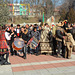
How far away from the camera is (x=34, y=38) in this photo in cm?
791

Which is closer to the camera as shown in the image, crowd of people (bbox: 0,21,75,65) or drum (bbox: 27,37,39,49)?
crowd of people (bbox: 0,21,75,65)

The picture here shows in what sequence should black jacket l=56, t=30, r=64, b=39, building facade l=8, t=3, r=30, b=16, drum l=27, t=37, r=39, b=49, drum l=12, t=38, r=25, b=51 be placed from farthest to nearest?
1. building facade l=8, t=3, r=30, b=16
2. drum l=27, t=37, r=39, b=49
3. drum l=12, t=38, r=25, b=51
4. black jacket l=56, t=30, r=64, b=39

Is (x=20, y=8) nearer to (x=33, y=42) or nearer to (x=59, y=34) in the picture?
(x=33, y=42)

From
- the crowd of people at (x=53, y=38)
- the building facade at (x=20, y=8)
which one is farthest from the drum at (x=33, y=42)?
the building facade at (x=20, y=8)

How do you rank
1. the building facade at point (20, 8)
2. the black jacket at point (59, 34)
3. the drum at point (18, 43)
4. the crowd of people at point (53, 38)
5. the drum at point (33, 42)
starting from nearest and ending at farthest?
1. the crowd of people at point (53, 38)
2. the black jacket at point (59, 34)
3. the drum at point (18, 43)
4. the drum at point (33, 42)
5. the building facade at point (20, 8)

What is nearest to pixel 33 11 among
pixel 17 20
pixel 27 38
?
pixel 17 20

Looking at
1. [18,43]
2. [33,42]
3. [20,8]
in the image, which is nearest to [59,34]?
[33,42]

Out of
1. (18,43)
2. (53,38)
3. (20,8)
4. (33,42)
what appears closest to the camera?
(18,43)

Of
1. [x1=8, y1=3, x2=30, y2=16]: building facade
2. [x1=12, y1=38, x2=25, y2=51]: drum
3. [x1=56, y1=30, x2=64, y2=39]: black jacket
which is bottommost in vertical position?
[x1=12, y1=38, x2=25, y2=51]: drum

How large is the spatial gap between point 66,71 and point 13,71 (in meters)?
1.87

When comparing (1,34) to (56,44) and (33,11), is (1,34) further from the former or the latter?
(33,11)

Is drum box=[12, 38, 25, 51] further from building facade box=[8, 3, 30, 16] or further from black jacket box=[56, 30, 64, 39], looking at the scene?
building facade box=[8, 3, 30, 16]

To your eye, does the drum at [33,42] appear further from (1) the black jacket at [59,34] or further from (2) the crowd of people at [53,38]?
(1) the black jacket at [59,34]

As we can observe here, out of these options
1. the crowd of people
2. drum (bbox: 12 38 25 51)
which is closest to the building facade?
the crowd of people
